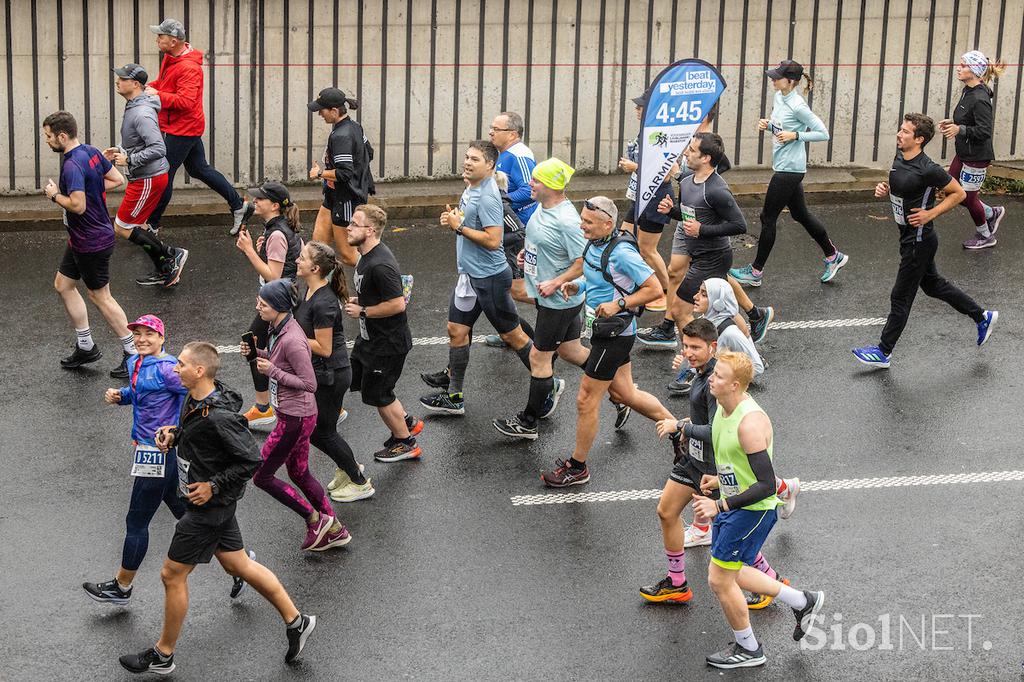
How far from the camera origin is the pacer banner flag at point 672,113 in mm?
10345

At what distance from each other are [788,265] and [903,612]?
20.6 feet

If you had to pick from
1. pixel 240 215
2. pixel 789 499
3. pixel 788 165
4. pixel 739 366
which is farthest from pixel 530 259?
pixel 240 215

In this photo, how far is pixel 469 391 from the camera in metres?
10.2

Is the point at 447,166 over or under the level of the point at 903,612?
over

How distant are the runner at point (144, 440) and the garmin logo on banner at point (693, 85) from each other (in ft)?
15.4

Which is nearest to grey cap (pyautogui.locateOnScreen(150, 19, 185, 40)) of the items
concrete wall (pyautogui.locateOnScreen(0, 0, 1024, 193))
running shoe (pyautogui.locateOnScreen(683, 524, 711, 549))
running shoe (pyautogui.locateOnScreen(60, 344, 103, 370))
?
concrete wall (pyautogui.locateOnScreen(0, 0, 1024, 193))

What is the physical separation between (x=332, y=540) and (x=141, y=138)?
5471mm

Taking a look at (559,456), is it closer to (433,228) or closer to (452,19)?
(433,228)

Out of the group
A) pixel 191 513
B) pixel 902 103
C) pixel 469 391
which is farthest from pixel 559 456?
pixel 902 103

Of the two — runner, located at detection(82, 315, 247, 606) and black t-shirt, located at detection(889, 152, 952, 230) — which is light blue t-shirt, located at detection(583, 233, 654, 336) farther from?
black t-shirt, located at detection(889, 152, 952, 230)

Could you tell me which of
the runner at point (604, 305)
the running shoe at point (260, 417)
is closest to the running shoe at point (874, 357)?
the runner at point (604, 305)

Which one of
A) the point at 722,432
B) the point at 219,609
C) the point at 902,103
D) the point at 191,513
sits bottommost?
the point at 219,609

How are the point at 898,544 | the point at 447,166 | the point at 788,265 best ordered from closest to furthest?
the point at 898,544, the point at 788,265, the point at 447,166

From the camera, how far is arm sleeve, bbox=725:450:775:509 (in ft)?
21.2
